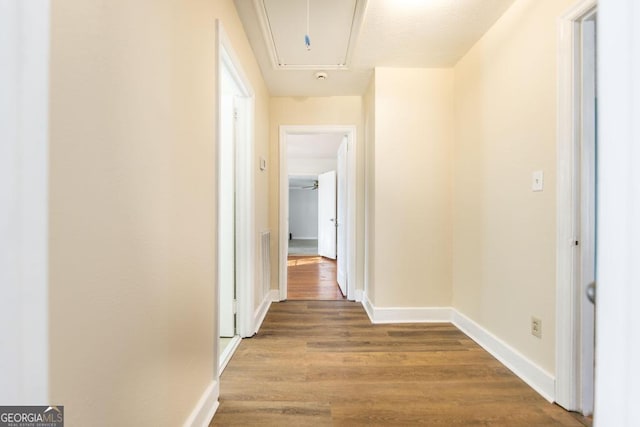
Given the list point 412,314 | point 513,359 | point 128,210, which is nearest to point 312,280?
point 412,314

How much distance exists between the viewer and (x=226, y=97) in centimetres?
243

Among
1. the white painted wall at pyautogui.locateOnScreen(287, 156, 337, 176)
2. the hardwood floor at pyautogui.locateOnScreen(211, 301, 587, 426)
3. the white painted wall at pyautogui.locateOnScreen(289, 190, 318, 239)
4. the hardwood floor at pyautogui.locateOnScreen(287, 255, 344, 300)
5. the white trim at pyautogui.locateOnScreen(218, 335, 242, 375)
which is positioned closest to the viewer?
the hardwood floor at pyautogui.locateOnScreen(211, 301, 587, 426)

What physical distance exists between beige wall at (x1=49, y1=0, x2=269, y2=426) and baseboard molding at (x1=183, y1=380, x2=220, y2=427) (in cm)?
4

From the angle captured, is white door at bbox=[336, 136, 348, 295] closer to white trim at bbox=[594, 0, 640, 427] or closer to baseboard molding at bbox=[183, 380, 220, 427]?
baseboard molding at bbox=[183, 380, 220, 427]

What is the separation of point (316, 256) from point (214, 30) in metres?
5.99

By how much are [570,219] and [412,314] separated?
1582mm

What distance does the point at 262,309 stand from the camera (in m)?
2.89

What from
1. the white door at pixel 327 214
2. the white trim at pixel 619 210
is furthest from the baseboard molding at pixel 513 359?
the white door at pixel 327 214

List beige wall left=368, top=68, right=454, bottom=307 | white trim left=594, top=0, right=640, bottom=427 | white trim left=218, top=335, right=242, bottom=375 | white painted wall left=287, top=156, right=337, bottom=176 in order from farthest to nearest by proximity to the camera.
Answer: white painted wall left=287, top=156, right=337, bottom=176 < beige wall left=368, top=68, right=454, bottom=307 < white trim left=218, top=335, right=242, bottom=375 < white trim left=594, top=0, right=640, bottom=427

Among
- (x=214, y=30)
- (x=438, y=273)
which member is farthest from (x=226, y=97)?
(x=438, y=273)

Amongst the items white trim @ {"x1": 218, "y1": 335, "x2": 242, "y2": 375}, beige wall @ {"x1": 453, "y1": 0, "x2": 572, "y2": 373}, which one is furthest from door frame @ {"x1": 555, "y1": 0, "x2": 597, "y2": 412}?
white trim @ {"x1": 218, "y1": 335, "x2": 242, "y2": 375}

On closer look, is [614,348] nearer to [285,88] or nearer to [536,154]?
[536,154]

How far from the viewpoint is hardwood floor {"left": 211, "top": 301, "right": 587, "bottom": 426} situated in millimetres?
1493

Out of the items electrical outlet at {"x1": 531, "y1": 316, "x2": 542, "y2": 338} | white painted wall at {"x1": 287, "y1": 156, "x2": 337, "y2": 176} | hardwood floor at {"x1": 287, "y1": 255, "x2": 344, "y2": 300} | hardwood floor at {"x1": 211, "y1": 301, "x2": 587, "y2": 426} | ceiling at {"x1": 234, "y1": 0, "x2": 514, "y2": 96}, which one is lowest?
hardwood floor at {"x1": 287, "y1": 255, "x2": 344, "y2": 300}
